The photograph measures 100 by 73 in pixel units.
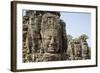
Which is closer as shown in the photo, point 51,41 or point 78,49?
point 51,41

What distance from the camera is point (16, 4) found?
190 cm

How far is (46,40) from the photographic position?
2033 mm

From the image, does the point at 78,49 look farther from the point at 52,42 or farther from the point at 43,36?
the point at 43,36

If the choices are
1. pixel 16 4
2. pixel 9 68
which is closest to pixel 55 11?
pixel 16 4

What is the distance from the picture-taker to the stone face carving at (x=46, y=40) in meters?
1.97

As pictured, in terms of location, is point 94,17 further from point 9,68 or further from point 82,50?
point 9,68

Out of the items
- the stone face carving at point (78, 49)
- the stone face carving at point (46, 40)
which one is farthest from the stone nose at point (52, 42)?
the stone face carving at point (78, 49)

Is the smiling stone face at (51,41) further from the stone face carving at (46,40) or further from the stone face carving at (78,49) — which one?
the stone face carving at (78,49)

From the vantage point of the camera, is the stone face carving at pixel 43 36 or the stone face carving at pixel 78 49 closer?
the stone face carving at pixel 43 36

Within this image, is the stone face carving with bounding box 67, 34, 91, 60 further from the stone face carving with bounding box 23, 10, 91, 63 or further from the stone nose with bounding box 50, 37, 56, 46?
the stone nose with bounding box 50, 37, 56, 46

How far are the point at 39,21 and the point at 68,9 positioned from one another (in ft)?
1.00

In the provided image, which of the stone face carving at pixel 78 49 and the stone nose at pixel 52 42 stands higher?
the stone nose at pixel 52 42

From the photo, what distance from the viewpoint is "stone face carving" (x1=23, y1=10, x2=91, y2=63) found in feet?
6.46

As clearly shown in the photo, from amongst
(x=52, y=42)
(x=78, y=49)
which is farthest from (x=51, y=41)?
(x=78, y=49)
